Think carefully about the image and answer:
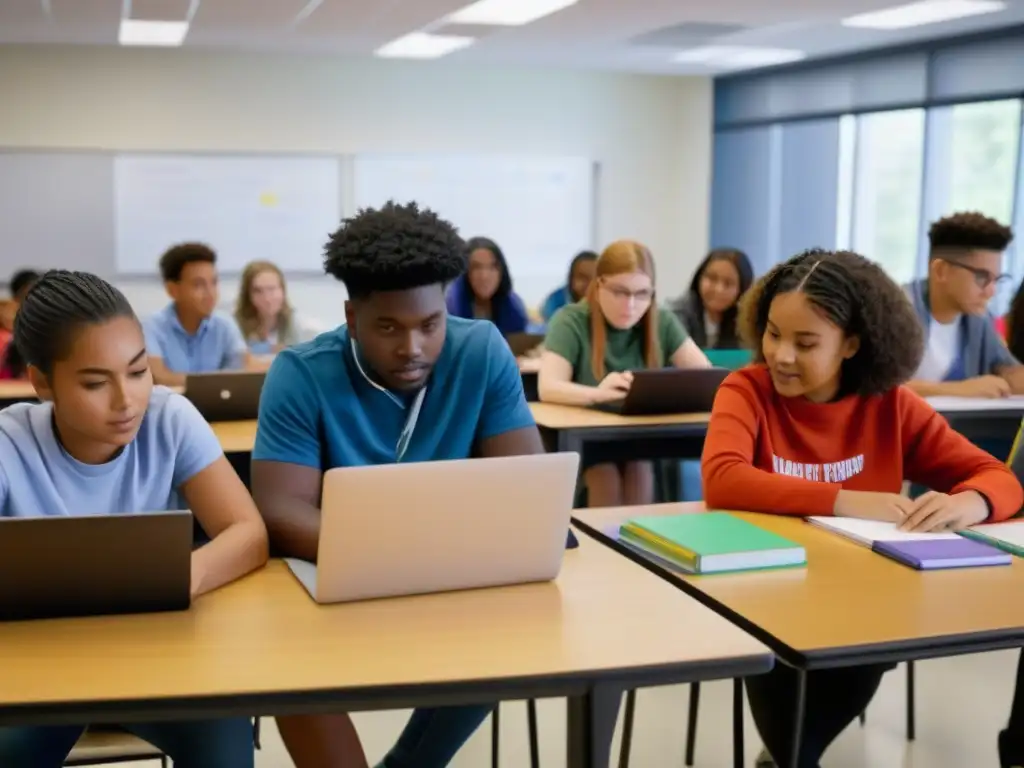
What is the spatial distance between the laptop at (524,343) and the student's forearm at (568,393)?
4.30ft

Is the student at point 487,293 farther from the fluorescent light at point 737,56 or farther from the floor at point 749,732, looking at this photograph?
the fluorescent light at point 737,56

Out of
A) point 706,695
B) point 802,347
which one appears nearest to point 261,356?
point 706,695

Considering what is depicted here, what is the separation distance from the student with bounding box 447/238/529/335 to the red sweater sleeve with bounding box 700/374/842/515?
10.6ft

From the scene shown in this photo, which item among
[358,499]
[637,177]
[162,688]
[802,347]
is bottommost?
[162,688]

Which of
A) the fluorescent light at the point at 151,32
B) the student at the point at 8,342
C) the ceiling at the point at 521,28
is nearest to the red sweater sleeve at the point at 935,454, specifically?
the student at the point at 8,342

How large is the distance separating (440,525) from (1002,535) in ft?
3.37

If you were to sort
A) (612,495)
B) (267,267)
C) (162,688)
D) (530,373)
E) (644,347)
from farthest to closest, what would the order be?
(267,267)
(530,373)
(644,347)
(612,495)
(162,688)

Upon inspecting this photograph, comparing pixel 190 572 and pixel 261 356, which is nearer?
pixel 190 572

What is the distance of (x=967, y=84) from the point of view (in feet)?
22.5

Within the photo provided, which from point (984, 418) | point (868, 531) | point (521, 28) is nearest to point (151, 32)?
point (521, 28)

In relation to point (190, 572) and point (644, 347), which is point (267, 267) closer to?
point (644, 347)

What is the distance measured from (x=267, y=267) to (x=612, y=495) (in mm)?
2287

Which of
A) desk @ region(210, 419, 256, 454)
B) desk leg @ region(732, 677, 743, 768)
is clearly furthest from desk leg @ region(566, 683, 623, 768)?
desk @ region(210, 419, 256, 454)

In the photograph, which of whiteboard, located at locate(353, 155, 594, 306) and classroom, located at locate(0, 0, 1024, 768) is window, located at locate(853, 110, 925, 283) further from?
classroom, located at locate(0, 0, 1024, 768)
